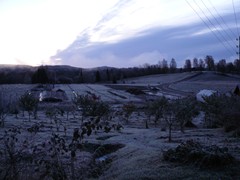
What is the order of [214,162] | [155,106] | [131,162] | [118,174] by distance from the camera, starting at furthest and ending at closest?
[155,106] → [131,162] → [118,174] → [214,162]

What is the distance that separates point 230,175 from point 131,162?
126 inches

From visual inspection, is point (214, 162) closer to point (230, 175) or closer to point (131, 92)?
point (230, 175)

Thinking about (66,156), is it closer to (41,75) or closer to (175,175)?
(175,175)

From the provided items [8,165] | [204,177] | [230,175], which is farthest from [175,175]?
[8,165]

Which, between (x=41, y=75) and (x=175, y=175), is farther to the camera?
(x=41, y=75)

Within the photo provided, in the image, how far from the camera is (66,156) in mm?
11859

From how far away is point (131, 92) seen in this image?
85875mm

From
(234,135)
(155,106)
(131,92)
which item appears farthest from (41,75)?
(234,135)

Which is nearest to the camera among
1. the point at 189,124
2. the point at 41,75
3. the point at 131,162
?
the point at 131,162

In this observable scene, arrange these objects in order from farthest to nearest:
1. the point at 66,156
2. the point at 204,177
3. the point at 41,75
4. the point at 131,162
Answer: the point at 41,75, the point at 66,156, the point at 131,162, the point at 204,177

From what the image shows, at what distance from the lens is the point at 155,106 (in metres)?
28.8

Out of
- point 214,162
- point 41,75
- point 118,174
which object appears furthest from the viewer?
point 41,75

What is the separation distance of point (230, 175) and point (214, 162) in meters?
0.57

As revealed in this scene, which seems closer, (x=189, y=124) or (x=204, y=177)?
(x=204, y=177)
